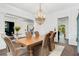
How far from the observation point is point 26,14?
68.7 inches

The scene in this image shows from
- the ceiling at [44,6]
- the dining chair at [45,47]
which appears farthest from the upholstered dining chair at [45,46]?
the ceiling at [44,6]

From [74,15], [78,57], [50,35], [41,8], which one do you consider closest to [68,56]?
[78,57]

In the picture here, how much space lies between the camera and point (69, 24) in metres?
1.72

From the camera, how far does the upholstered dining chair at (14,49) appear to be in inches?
64.4

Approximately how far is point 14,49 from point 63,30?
3.18 feet

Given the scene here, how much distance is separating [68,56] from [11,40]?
1.08 metres

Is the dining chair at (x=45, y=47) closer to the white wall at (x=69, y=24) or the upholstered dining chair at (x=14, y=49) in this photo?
the white wall at (x=69, y=24)

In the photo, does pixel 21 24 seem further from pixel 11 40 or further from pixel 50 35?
pixel 50 35

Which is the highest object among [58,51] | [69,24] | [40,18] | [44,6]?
[44,6]

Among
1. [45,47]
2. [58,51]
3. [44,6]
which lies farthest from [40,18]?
[58,51]

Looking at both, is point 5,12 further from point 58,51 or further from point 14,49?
point 58,51

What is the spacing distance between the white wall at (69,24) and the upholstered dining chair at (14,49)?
47 centimetres

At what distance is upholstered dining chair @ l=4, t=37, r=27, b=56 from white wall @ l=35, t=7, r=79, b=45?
1.56ft

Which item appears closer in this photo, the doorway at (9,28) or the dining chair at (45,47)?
the doorway at (9,28)
